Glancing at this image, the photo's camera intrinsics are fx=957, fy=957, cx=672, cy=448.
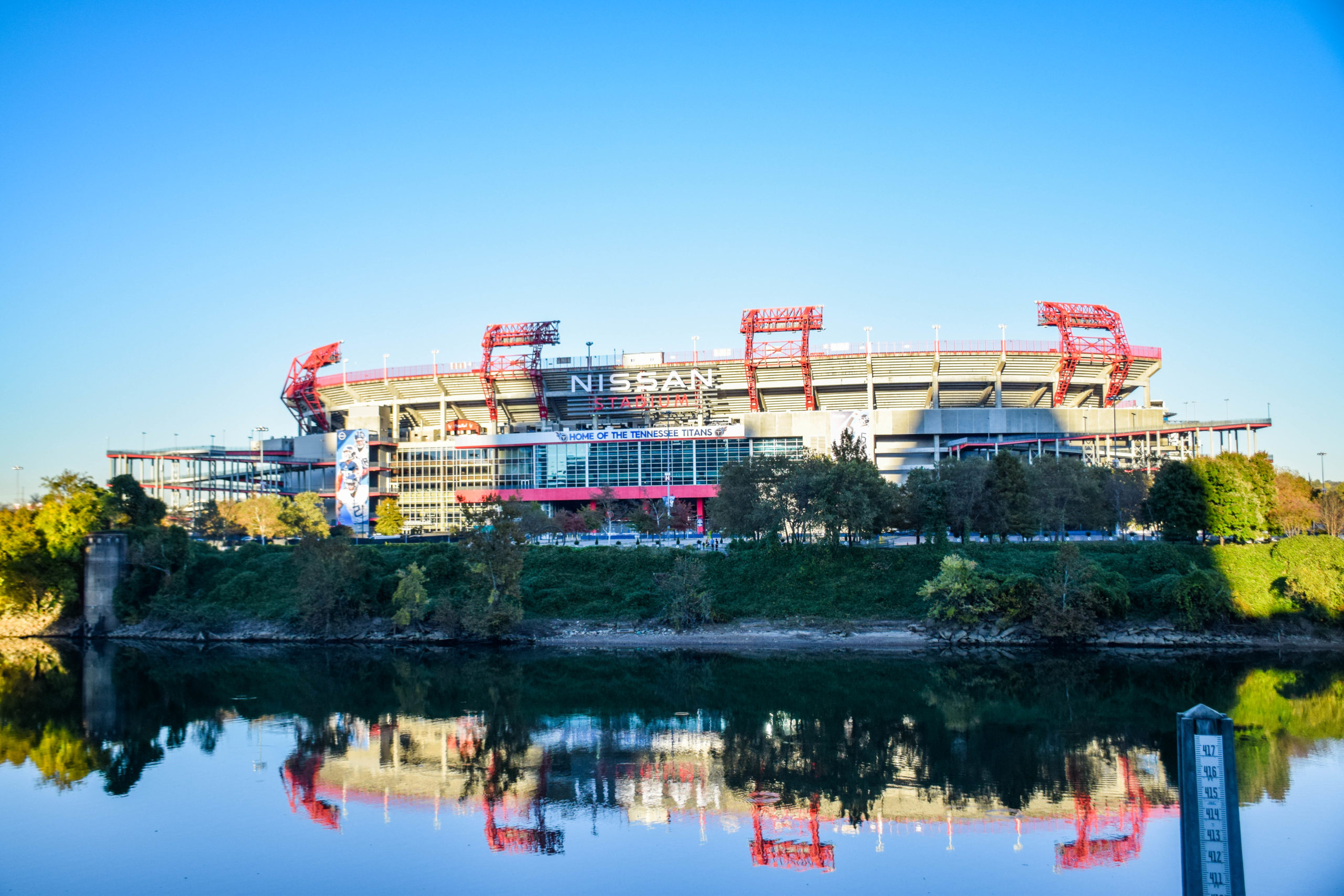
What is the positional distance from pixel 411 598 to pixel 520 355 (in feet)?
158

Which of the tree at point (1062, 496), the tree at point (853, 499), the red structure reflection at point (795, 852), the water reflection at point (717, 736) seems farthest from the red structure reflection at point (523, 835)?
the tree at point (1062, 496)

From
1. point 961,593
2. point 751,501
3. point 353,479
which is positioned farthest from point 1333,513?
point 353,479

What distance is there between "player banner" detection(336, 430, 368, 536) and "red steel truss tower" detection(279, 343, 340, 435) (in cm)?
1285

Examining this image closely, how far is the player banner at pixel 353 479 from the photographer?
95.9m

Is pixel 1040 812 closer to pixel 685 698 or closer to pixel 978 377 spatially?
pixel 685 698

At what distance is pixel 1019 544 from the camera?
180 ft

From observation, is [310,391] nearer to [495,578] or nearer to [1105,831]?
[495,578]

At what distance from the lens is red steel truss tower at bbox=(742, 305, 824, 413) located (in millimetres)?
90562

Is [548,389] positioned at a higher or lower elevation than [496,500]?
higher

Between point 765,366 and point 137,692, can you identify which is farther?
point 765,366

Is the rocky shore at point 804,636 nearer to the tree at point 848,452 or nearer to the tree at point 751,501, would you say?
the tree at point 751,501

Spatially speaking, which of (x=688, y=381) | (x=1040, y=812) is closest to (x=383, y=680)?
(x=1040, y=812)

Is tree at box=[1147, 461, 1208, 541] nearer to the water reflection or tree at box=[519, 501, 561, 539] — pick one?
the water reflection

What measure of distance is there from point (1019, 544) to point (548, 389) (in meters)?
55.4
